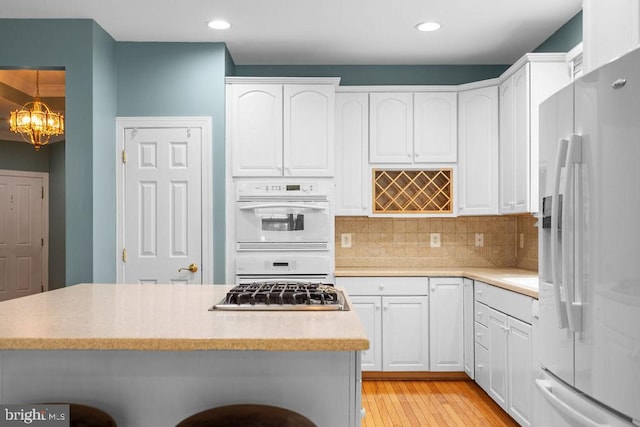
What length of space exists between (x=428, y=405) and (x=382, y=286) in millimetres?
930

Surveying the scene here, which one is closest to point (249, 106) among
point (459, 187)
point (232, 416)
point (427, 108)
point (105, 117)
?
point (105, 117)

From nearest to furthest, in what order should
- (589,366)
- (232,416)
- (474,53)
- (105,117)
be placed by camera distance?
(232,416), (589,366), (105,117), (474,53)

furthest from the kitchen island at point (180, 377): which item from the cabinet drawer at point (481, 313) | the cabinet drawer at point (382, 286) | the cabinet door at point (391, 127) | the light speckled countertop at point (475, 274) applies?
the cabinet door at point (391, 127)

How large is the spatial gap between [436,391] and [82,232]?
9.20 feet

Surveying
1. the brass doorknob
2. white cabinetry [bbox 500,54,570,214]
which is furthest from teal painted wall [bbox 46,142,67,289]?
white cabinetry [bbox 500,54,570,214]

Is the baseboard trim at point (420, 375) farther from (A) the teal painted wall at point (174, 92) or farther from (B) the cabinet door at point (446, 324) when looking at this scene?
(A) the teal painted wall at point (174, 92)

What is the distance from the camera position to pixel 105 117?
12.0ft

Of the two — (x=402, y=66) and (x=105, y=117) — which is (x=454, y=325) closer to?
(x=402, y=66)

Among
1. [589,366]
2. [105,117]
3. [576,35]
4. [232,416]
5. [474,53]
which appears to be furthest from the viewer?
[474,53]

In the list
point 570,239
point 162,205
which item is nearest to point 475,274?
point 570,239

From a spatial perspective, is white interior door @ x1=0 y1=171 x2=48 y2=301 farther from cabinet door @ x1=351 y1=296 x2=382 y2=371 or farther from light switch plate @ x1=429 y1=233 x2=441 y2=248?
light switch plate @ x1=429 y1=233 x2=441 y2=248

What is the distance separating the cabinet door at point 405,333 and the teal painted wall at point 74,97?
2.23 meters

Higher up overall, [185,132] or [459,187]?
[185,132]

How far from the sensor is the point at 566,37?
11.6 ft
